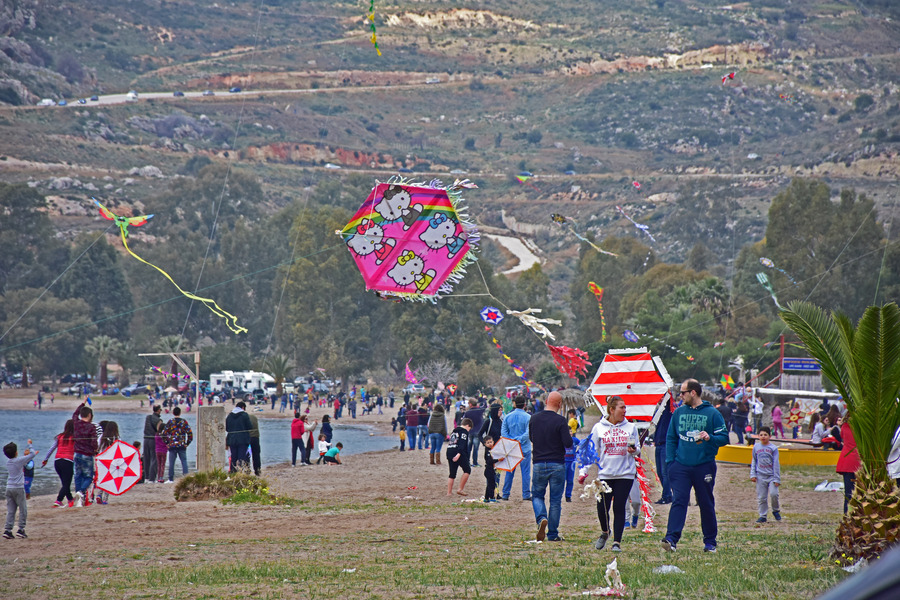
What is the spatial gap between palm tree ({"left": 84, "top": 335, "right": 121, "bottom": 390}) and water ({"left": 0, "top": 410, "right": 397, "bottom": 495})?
10.4 meters

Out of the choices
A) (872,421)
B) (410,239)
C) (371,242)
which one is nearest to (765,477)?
(872,421)

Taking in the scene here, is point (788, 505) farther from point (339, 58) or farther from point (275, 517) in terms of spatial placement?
point (339, 58)

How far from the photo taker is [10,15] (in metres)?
160

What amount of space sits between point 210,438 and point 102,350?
6166 cm

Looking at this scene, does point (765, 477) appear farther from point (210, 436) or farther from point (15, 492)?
point (15, 492)

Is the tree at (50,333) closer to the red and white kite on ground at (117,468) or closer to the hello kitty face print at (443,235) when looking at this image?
the hello kitty face print at (443,235)

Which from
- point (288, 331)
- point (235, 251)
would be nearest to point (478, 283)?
point (288, 331)

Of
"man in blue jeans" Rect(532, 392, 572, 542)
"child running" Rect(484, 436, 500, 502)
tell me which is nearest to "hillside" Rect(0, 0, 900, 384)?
"child running" Rect(484, 436, 500, 502)

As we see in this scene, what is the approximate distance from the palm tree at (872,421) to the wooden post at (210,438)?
10.8 meters

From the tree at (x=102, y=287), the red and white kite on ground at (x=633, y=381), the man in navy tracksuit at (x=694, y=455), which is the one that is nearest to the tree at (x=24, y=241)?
the tree at (x=102, y=287)

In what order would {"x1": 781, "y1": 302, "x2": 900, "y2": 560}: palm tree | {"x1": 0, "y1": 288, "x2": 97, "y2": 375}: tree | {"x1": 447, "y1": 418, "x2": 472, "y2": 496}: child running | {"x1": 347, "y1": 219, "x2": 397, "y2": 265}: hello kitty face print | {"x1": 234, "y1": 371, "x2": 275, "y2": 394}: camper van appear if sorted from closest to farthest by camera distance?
{"x1": 781, "y1": 302, "x2": 900, "y2": 560}: palm tree, {"x1": 447, "y1": 418, "x2": 472, "y2": 496}: child running, {"x1": 347, "y1": 219, "x2": 397, "y2": 265}: hello kitty face print, {"x1": 234, "y1": 371, "x2": 275, "y2": 394}: camper van, {"x1": 0, "y1": 288, "x2": 97, "y2": 375}: tree

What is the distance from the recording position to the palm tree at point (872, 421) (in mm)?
8031

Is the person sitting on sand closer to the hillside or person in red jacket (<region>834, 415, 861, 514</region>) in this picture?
person in red jacket (<region>834, 415, 861, 514</region>)

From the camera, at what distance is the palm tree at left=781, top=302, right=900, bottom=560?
8.03m
